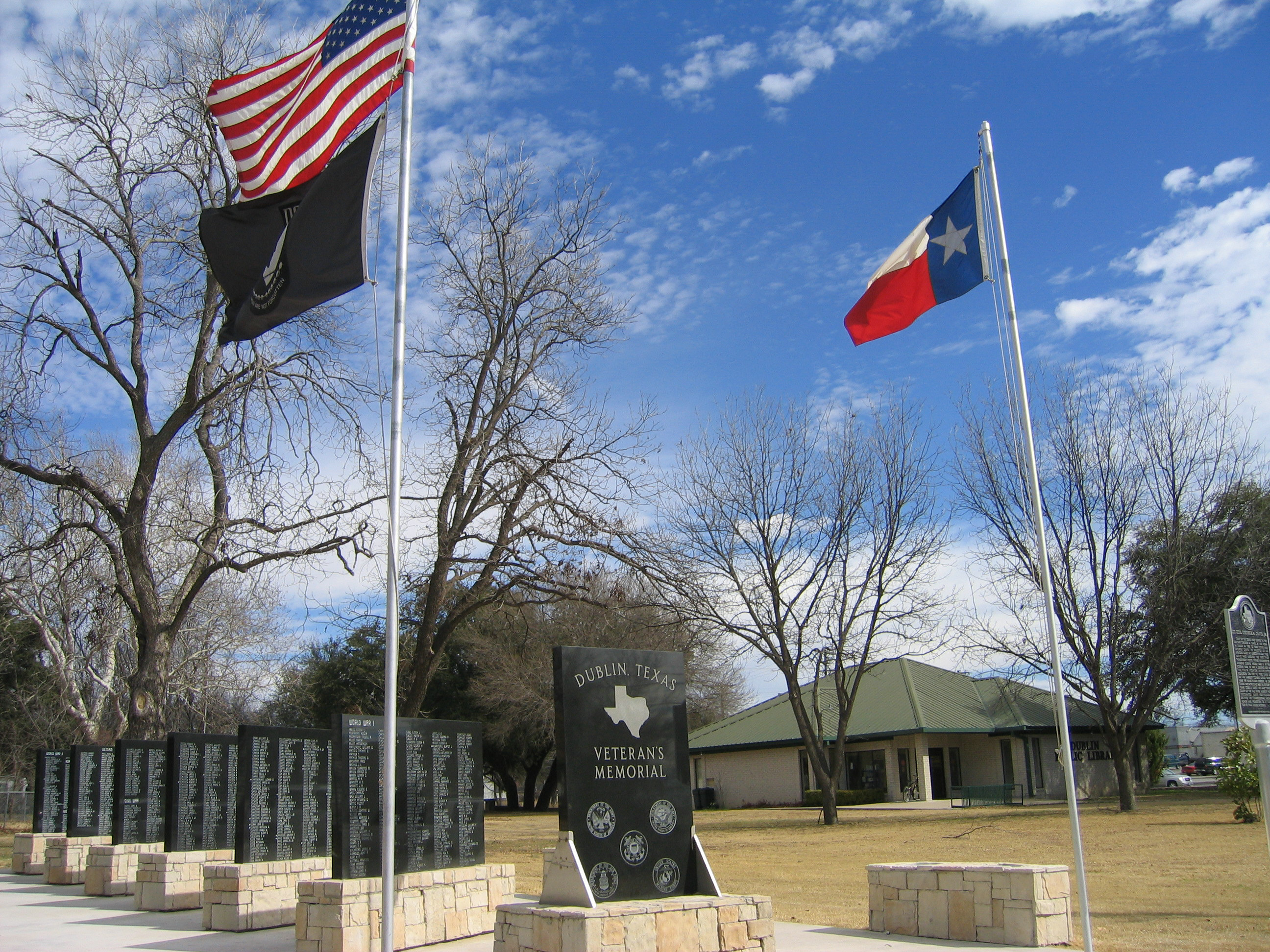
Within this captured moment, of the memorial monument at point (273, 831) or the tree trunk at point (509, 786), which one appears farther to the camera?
the tree trunk at point (509, 786)

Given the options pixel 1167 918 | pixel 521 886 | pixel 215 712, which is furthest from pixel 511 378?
pixel 215 712

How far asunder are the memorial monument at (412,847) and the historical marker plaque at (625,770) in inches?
82.1

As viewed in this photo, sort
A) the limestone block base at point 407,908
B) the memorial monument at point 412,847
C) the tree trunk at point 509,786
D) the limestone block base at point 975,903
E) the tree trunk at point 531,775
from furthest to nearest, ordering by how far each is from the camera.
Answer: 1. the tree trunk at point 509,786
2. the tree trunk at point 531,775
3. the memorial monument at point 412,847
4. the limestone block base at point 407,908
5. the limestone block base at point 975,903

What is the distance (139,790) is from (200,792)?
188 cm

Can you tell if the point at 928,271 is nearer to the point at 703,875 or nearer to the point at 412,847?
the point at 703,875

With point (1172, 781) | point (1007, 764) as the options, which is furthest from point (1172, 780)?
point (1007, 764)

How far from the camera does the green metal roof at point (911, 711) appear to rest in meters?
37.2

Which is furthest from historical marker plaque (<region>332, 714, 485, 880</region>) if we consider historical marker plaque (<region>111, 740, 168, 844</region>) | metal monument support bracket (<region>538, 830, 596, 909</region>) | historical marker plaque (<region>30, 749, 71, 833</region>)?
historical marker plaque (<region>30, 749, 71, 833</region>)

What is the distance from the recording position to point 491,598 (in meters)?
18.8

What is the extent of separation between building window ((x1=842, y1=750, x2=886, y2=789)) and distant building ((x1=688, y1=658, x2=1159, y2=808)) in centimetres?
4

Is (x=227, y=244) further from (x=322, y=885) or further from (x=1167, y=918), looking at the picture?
(x=1167, y=918)

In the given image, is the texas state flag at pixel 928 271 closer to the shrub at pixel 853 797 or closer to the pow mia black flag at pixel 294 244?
the pow mia black flag at pixel 294 244

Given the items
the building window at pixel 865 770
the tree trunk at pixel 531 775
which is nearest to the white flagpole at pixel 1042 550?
the building window at pixel 865 770

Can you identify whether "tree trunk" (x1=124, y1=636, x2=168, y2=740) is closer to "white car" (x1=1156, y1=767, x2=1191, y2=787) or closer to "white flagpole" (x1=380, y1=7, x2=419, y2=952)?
"white flagpole" (x1=380, y1=7, x2=419, y2=952)
